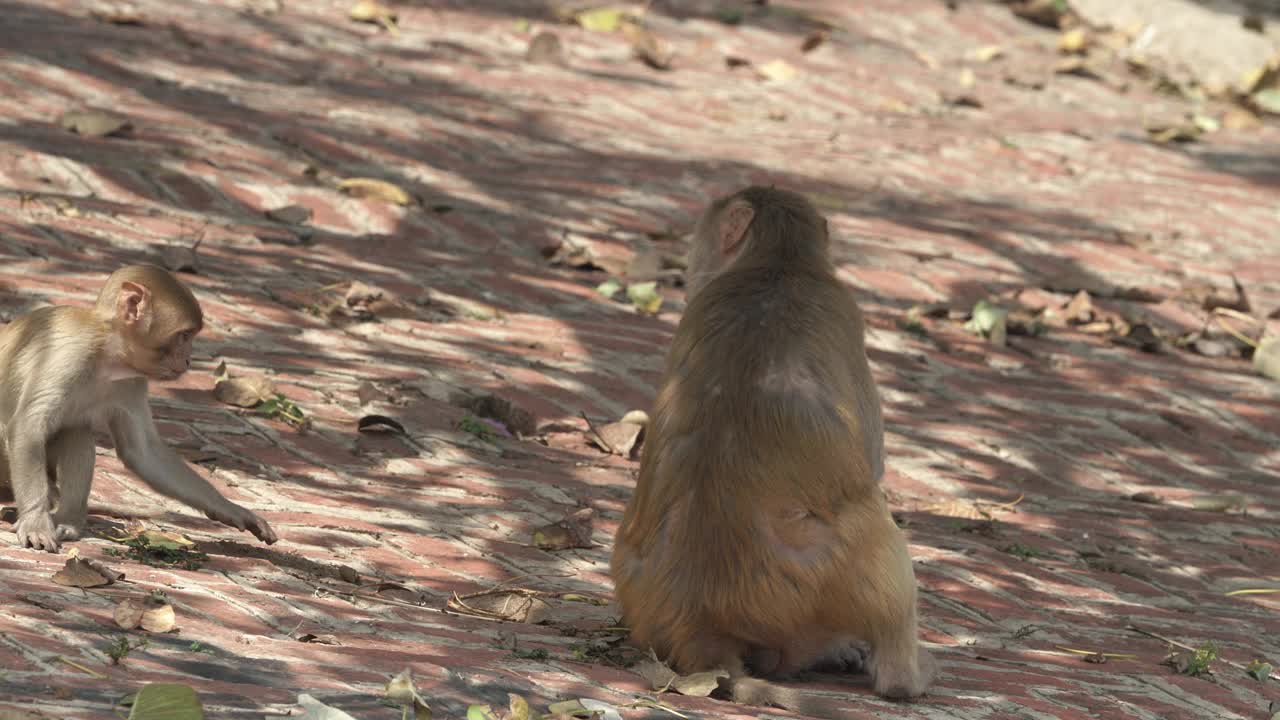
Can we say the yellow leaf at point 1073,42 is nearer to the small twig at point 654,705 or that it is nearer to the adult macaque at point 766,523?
the adult macaque at point 766,523

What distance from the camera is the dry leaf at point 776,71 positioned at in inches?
433

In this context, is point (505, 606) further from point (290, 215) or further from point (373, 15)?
point (373, 15)

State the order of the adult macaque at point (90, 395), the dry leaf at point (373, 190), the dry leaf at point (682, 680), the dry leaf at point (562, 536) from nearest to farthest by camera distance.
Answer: the dry leaf at point (682, 680), the adult macaque at point (90, 395), the dry leaf at point (562, 536), the dry leaf at point (373, 190)

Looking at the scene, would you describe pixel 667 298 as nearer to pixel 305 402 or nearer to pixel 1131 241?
pixel 305 402

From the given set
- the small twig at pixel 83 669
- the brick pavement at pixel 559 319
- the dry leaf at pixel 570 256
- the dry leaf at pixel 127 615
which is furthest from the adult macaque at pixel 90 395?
the dry leaf at pixel 570 256

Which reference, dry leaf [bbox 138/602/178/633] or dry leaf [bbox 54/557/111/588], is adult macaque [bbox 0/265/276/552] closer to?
dry leaf [bbox 54/557/111/588]

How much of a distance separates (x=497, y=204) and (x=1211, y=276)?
3.66 metres

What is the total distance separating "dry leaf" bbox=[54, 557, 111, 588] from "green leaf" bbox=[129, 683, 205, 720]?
0.95 metres

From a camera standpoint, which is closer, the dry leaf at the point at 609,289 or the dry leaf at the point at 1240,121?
the dry leaf at the point at 609,289

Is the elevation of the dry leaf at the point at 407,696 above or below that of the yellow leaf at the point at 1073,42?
below

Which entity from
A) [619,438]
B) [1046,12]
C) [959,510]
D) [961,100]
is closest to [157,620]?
[619,438]

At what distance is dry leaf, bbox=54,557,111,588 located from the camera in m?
3.66

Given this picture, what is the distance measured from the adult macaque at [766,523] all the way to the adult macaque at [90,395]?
1.23m

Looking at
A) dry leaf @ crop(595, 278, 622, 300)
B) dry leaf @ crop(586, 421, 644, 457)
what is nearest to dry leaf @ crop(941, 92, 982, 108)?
dry leaf @ crop(595, 278, 622, 300)
